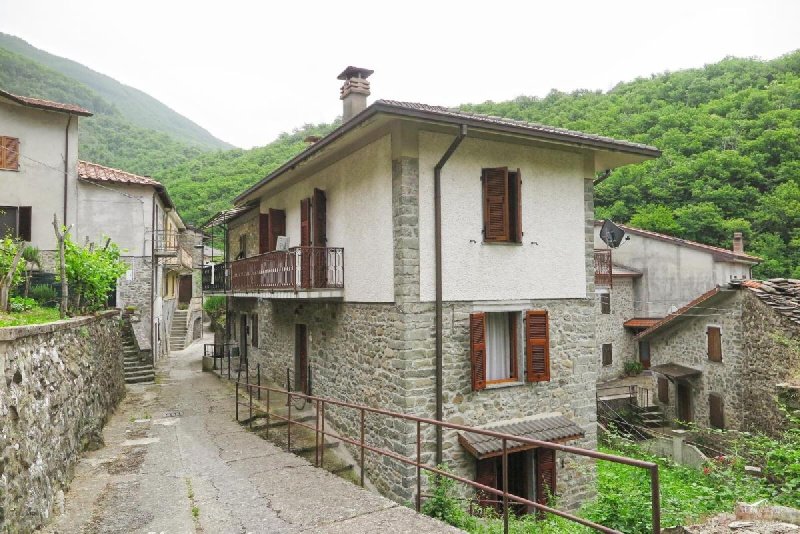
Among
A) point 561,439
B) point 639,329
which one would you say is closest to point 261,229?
point 561,439

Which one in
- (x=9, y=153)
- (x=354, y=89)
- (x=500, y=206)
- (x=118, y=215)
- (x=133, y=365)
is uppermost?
(x=9, y=153)

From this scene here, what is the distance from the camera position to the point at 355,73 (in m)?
11.4

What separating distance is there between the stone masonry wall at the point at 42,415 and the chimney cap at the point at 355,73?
7.46 metres

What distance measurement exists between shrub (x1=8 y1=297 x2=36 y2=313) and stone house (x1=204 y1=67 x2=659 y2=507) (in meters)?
4.44

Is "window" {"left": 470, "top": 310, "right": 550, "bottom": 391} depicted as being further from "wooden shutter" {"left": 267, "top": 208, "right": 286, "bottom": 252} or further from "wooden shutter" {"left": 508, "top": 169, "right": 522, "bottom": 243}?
"wooden shutter" {"left": 267, "top": 208, "right": 286, "bottom": 252}

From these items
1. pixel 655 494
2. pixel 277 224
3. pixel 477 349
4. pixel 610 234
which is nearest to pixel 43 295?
pixel 277 224

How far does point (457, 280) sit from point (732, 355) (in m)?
11.8

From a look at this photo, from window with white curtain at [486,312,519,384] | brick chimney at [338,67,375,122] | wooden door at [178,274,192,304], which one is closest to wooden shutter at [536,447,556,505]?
window with white curtain at [486,312,519,384]

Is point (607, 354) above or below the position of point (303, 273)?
below

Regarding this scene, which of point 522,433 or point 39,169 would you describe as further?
point 39,169

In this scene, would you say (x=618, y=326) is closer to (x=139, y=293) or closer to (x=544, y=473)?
(x=544, y=473)

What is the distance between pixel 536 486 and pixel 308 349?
19.7 ft

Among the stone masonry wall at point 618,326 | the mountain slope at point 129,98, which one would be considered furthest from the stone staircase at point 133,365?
the mountain slope at point 129,98

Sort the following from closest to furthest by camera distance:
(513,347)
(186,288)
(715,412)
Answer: (513,347)
(715,412)
(186,288)
